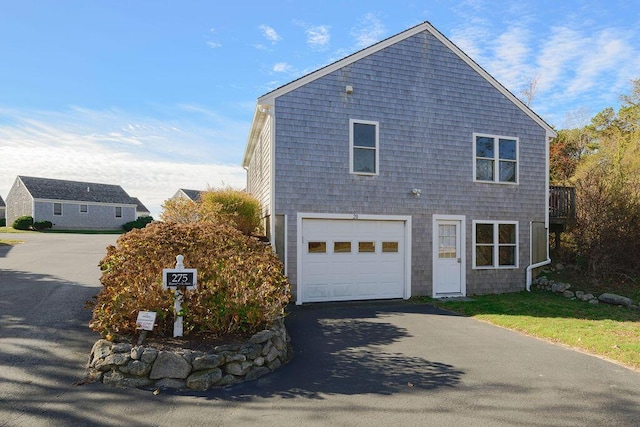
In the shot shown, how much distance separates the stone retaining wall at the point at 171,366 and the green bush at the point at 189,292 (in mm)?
467

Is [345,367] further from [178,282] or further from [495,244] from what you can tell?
[495,244]

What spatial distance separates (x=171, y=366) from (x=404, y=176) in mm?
8129

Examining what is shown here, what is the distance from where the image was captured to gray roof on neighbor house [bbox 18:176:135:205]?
3828 cm

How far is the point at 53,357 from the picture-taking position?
18.1 ft

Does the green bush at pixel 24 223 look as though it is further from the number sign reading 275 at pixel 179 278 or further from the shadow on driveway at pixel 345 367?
the number sign reading 275 at pixel 179 278

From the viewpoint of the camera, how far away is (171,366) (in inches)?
192

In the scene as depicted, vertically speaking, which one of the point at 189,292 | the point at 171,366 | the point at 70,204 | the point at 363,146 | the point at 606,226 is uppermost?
the point at 363,146

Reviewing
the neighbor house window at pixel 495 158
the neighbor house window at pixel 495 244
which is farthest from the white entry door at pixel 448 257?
the neighbor house window at pixel 495 158

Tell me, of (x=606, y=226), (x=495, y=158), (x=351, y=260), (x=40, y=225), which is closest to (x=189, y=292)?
(x=351, y=260)

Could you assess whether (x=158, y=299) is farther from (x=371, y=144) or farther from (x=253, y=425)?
(x=371, y=144)

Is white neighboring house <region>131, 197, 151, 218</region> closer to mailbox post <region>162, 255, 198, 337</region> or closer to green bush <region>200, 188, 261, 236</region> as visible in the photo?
green bush <region>200, 188, 261, 236</region>

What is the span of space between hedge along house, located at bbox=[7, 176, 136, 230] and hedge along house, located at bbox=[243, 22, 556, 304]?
3474 centimetres

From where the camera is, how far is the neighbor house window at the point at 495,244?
39.4ft

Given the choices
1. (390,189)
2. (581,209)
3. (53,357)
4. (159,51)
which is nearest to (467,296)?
(390,189)
